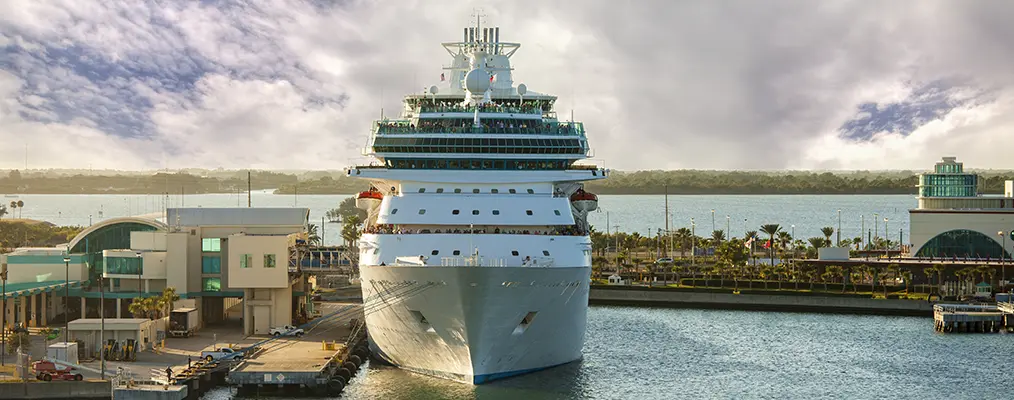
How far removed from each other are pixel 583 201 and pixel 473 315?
39.6 feet

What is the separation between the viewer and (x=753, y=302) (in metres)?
79.0

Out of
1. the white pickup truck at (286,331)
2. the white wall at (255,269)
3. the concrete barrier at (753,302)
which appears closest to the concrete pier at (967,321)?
the concrete barrier at (753,302)

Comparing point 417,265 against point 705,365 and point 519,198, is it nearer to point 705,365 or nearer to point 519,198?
point 519,198

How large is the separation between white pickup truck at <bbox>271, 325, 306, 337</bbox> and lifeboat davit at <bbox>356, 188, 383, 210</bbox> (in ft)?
21.4

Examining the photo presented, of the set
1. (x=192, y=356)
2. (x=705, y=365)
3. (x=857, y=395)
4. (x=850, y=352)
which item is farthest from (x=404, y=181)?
(x=850, y=352)

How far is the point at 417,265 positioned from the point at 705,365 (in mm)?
14545

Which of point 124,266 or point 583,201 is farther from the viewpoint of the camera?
point 124,266

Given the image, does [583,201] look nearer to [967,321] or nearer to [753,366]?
[753,366]

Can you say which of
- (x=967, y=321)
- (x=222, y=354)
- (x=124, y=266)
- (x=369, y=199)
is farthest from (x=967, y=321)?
(x=124, y=266)

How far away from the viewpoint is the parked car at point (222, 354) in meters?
50.6

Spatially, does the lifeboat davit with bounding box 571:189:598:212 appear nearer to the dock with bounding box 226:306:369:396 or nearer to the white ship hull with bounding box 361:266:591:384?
the white ship hull with bounding box 361:266:591:384

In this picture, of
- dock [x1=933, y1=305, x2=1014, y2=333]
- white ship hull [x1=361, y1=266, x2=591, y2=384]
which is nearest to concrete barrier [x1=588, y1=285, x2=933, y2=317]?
dock [x1=933, y1=305, x2=1014, y2=333]

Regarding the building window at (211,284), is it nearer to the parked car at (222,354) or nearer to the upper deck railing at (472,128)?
the parked car at (222,354)

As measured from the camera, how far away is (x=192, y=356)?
2028 inches
